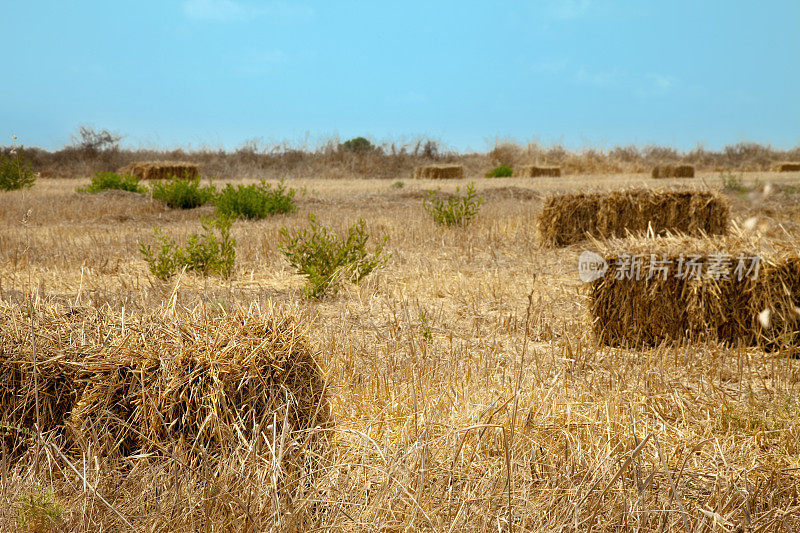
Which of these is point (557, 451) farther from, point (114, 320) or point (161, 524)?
point (114, 320)

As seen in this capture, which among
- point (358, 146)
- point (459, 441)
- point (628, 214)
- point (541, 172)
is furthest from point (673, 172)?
point (459, 441)

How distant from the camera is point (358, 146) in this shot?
26.7m

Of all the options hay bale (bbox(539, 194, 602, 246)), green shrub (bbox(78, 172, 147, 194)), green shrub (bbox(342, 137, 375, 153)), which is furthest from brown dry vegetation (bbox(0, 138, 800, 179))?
hay bale (bbox(539, 194, 602, 246))

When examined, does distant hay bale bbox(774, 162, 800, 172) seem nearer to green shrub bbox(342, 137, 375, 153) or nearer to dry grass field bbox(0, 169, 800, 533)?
green shrub bbox(342, 137, 375, 153)

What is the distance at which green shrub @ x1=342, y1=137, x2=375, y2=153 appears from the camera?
26.5 meters

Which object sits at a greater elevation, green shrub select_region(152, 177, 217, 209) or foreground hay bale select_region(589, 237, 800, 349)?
green shrub select_region(152, 177, 217, 209)

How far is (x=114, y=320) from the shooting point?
98.5 inches

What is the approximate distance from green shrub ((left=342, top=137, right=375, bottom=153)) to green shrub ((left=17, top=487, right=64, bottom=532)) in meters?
25.0

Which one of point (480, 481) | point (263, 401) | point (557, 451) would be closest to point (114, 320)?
point (263, 401)

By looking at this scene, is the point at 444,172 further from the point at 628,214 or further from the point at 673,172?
the point at 628,214

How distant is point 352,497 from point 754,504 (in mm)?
1283
